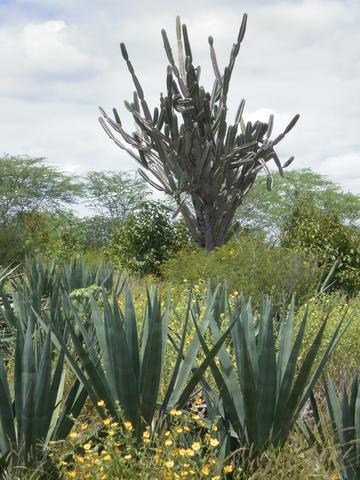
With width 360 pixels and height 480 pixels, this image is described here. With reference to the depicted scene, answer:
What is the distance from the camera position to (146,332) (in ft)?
13.0

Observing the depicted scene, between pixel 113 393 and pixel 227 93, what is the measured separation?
12987mm

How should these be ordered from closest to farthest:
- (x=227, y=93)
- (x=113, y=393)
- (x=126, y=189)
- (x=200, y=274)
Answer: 1. (x=113, y=393)
2. (x=200, y=274)
3. (x=227, y=93)
4. (x=126, y=189)

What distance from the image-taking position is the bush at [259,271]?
1020cm

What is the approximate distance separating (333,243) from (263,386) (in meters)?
11.5

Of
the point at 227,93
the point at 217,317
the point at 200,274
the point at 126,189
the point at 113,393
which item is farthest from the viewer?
the point at 126,189

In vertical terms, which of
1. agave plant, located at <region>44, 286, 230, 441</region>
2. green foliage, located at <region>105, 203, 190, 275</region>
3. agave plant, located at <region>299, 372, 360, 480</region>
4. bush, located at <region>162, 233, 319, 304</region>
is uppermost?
green foliage, located at <region>105, 203, 190, 275</region>

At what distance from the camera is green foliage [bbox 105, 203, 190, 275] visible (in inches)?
705

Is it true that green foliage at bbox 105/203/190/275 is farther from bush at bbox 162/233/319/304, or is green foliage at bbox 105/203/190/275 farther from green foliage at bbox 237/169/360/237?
green foliage at bbox 237/169/360/237

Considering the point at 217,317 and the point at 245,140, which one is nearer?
the point at 217,317

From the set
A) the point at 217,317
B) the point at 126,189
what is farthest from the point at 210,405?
the point at 126,189

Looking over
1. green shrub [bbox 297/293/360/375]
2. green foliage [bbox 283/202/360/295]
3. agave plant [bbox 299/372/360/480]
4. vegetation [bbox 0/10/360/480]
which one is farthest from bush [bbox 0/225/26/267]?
agave plant [bbox 299/372/360/480]

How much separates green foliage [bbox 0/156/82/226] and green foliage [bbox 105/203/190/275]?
15254mm

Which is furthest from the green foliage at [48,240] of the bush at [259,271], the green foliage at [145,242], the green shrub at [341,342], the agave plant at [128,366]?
the agave plant at [128,366]

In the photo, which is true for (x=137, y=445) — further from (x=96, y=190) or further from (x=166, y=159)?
(x=96, y=190)
